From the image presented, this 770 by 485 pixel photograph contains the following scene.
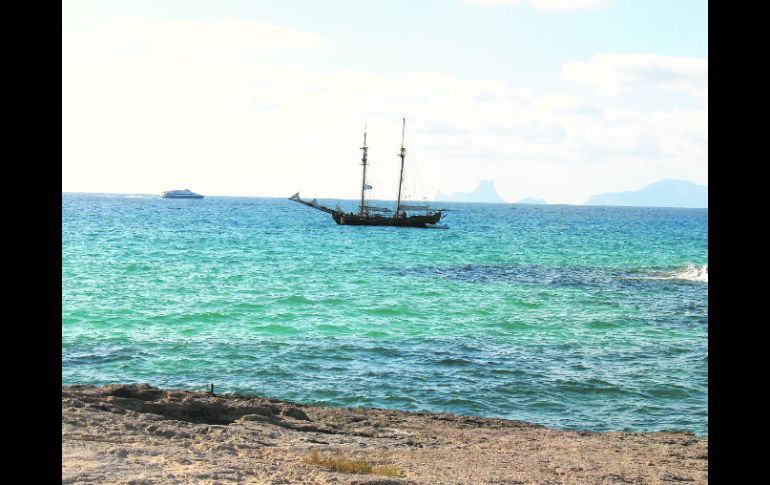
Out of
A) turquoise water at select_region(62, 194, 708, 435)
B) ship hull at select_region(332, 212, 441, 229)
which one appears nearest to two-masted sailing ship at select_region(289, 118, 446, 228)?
ship hull at select_region(332, 212, 441, 229)

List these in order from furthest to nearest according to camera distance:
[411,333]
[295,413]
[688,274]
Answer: [688,274] → [411,333] → [295,413]

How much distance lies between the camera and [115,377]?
600 inches

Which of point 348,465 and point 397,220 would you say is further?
point 397,220

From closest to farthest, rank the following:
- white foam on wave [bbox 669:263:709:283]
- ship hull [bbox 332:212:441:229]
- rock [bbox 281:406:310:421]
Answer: rock [bbox 281:406:310:421] < white foam on wave [bbox 669:263:709:283] < ship hull [bbox 332:212:441:229]

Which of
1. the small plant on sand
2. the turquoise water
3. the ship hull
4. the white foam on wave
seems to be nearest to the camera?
the small plant on sand

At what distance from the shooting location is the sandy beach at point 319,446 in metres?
7.86

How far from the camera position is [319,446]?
9766 millimetres

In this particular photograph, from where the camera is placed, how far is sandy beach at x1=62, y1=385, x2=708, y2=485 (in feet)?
25.8

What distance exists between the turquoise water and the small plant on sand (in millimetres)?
4912

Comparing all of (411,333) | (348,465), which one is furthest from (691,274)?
(348,465)

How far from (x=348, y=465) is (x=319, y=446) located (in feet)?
4.92

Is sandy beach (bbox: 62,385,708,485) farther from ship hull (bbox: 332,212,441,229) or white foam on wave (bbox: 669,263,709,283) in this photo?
ship hull (bbox: 332,212,441,229)

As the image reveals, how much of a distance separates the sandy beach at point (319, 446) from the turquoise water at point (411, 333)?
1550 mm

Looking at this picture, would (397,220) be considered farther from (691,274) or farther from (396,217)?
(691,274)
